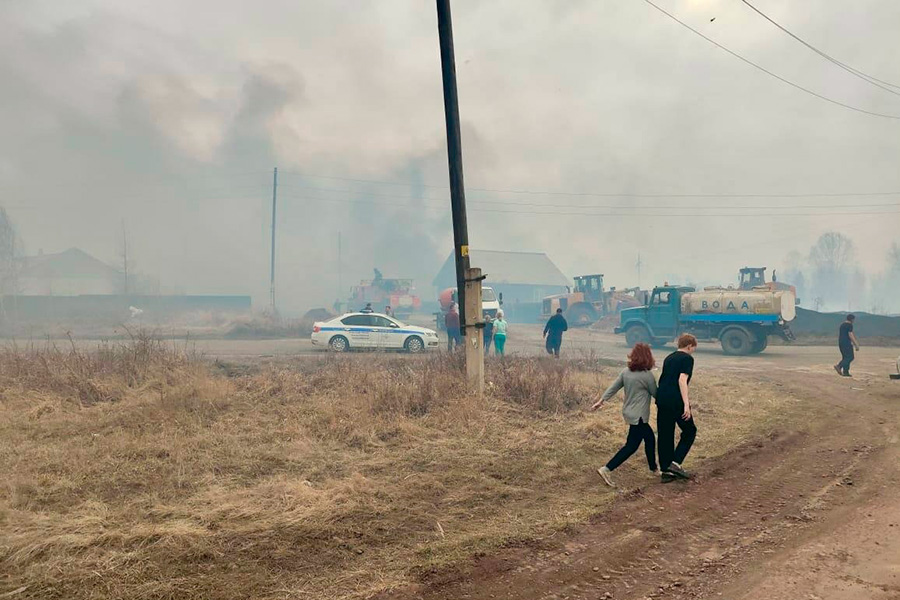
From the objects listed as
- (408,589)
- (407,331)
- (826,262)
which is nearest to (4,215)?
(407,331)

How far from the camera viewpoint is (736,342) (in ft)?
59.6

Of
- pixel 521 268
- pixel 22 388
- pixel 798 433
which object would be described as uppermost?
pixel 521 268

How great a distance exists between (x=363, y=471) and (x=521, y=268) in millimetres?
72517

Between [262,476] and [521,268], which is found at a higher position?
[521,268]

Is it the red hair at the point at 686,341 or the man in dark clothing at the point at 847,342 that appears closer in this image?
the red hair at the point at 686,341

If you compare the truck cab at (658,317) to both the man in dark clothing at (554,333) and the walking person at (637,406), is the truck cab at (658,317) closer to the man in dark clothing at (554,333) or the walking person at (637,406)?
the man in dark clothing at (554,333)

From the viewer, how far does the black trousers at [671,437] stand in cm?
523

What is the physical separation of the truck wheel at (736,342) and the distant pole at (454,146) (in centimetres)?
1368

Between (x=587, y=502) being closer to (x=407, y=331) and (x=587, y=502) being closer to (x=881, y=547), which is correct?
(x=881, y=547)

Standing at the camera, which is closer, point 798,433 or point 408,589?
point 408,589

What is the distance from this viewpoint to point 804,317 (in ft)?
83.5

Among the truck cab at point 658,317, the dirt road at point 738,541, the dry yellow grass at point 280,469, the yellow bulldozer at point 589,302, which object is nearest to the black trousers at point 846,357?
the dry yellow grass at point 280,469

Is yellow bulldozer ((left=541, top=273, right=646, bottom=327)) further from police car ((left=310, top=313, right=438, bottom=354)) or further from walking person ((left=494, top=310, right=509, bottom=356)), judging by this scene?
walking person ((left=494, top=310, right=509, bottom=356))

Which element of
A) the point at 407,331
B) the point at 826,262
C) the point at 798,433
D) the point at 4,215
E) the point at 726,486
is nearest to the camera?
the point at 726,486
